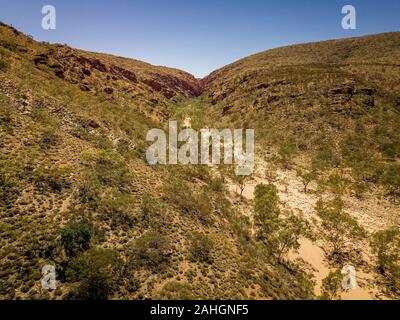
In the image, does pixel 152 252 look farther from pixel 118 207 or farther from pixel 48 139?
pixel 48 139

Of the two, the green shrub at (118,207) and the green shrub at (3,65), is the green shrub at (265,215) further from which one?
the green shrub at (3,65)

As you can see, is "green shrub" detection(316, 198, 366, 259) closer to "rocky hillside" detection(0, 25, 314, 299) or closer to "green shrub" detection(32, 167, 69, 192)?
"rocky hillside" detection(0, 25, 314, 299)

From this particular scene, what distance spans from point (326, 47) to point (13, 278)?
12942cm

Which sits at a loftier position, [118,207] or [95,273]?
[118,207]

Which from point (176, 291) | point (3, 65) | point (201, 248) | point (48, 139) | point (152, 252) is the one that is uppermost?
point (3, 65)

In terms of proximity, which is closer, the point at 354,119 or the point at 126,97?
the point at 354,119

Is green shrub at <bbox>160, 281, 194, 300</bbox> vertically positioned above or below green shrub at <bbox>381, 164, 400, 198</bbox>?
below

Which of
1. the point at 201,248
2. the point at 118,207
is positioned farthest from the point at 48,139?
the point at 201,248

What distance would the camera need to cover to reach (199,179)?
33.2 metres

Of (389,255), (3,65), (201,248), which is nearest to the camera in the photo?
(201,248)

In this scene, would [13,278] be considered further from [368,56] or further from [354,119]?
[368,56]

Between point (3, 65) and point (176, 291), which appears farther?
point (3, 65)

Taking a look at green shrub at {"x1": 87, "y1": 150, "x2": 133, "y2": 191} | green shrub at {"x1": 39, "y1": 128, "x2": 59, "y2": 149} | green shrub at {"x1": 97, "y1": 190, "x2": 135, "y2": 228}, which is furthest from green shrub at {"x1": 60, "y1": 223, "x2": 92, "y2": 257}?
green shrub at {"x1": 39, "y1": 128, "x2": 59, "y2": 149}
